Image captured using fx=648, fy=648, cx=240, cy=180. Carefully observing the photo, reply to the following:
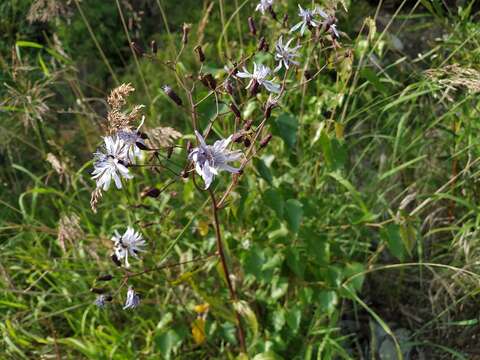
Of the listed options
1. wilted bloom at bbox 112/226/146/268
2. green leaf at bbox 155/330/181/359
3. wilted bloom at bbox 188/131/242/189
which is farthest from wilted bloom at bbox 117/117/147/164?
green leaf at bbox 155/330/181/359

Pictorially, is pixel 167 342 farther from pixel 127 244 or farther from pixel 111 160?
pixel 111 160

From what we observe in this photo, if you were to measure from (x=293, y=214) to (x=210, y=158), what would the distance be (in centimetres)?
64

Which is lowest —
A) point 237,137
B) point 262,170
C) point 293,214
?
point 293,214

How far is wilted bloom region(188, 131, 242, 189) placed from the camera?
116 cm

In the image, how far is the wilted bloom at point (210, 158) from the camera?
116cm

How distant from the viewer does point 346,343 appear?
7.45 ft

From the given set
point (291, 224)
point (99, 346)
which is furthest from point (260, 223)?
point (99, 346)

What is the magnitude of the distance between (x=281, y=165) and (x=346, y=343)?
664mm

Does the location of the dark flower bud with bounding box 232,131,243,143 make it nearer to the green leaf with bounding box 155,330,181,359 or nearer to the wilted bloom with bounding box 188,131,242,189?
the wilted bloom with bounding box 188,131,242,189

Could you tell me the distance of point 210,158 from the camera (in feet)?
3.89

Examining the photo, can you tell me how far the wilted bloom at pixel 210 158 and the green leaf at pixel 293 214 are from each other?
600 mm

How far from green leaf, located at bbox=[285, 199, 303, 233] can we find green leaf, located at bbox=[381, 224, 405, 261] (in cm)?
24

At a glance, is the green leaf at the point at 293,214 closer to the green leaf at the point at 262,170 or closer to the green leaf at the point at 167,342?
the green leaf at the point at 262,170

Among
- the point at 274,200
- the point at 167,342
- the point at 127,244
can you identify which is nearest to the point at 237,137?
the point at 127,244
